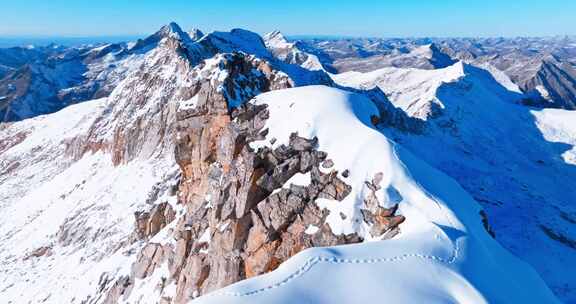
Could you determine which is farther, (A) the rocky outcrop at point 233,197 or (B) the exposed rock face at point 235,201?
(A) the rocky outcrop at point 233,197

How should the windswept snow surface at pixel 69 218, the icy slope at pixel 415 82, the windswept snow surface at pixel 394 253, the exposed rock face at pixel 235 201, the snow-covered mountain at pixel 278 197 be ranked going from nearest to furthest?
the windswept snow surface at pixel 394 253 → the snow-covered mountain at pixel 278 197 → the exposed rock face at pixel 235 201 → the windswept snow surface at pixel 69 218 → the icy slope at pixel 415 82

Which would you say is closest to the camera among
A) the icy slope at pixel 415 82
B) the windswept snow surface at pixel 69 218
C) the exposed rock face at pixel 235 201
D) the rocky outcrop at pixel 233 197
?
the exposed rock face at pixel 235 201

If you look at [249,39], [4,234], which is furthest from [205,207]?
[249,39]

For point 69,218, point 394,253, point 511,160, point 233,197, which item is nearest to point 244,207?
point 233,197

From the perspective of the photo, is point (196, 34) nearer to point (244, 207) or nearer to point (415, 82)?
point (415, 82)

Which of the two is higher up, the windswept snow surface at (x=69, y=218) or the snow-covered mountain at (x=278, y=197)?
the snow-covered mountain at (x=278, y=197)

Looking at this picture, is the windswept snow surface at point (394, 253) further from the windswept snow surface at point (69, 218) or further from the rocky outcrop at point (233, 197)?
the windswept snow surface at point (69, 218)

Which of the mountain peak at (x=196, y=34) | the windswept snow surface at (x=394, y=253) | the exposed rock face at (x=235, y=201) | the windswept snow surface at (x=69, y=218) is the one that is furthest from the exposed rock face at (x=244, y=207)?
the mountain peak at (x=196, y=34)

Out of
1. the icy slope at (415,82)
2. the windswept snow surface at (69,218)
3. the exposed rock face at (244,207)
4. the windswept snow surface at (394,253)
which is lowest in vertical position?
the windswept snow surface at (69,218)
